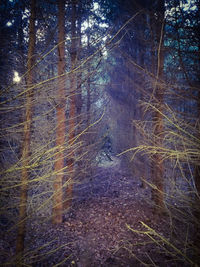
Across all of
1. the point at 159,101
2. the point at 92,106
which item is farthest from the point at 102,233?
the point at 92,106

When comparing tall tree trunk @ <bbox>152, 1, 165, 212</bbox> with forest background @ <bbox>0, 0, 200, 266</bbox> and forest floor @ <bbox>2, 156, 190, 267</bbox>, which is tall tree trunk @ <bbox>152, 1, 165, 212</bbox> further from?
forest floor @ <bbox>2, 156, 190, 267</bbox>

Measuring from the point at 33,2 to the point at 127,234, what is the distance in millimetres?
7376

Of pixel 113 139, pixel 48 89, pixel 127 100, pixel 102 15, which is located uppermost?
pixel 102 15

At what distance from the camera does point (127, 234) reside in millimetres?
5551

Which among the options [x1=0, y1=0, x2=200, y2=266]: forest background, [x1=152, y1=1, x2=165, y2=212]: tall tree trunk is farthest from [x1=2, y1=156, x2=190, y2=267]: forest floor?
[x1=152, y1=1, x2=165, y2=212]: tall tree trunk

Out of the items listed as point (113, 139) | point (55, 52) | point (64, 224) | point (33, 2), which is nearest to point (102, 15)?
point (55, 52)

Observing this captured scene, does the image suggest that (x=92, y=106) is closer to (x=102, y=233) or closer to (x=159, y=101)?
(x=102, y=233)

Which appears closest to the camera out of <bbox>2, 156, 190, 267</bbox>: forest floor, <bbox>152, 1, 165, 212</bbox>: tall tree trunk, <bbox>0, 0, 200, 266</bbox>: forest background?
<bbox>0, 0, 200, 266</bbox>: forest background

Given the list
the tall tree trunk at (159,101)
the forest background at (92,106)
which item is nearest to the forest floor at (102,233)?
the forest background at (92,106)

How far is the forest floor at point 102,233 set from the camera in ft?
14.8

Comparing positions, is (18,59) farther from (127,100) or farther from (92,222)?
(127,100)

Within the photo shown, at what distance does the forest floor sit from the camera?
4516 mm

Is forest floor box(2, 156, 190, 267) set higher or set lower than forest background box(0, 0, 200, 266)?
lower

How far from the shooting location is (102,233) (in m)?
5.71
